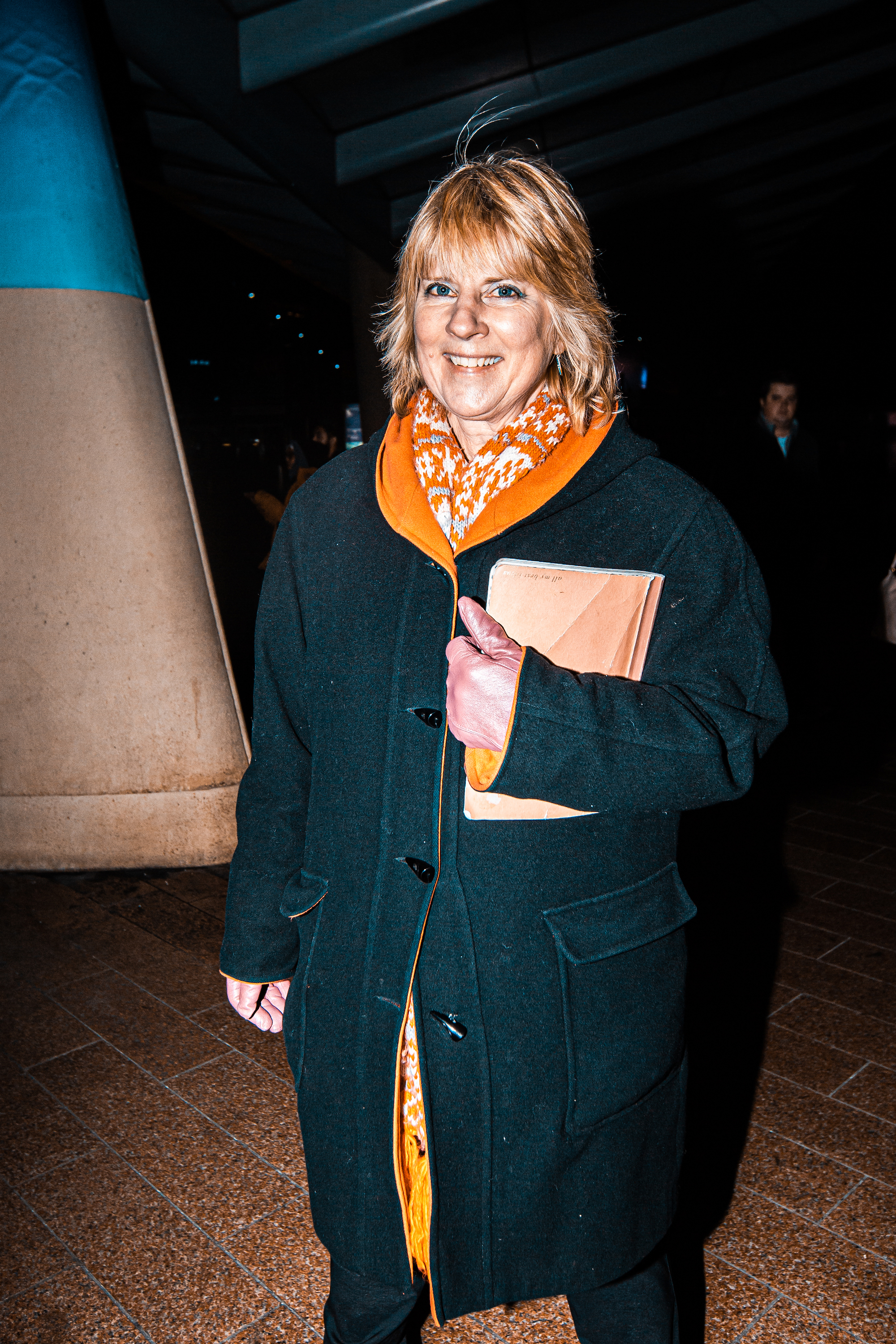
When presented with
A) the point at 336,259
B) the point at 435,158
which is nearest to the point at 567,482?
the point at 435,158

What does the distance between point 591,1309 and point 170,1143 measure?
1.68 meters

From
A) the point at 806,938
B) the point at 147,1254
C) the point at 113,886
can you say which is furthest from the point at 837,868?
the point at 147,1254

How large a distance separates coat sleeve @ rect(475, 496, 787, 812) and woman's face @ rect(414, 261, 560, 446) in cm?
35

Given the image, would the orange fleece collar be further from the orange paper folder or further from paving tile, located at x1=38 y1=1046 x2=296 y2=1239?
paving tile, located at x1=38 y1=1046 x2=296 y2=1239

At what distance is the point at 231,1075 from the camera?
3227 mm

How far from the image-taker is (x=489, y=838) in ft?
4.75

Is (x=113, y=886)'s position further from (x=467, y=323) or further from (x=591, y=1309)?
(x=467, y=323)

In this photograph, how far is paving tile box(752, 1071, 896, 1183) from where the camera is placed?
110 inches

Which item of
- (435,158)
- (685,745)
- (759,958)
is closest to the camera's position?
(685,745)

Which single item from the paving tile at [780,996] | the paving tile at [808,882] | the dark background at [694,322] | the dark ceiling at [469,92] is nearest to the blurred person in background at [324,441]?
the dark background at [694,322]

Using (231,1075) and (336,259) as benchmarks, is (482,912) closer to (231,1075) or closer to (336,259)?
(231,1075)

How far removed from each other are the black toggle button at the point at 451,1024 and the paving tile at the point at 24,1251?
1647 mm

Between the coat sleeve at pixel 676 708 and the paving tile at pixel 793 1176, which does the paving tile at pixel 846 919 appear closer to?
the paving tile at pixel 793 1176

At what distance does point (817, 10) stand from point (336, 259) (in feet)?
29.5
